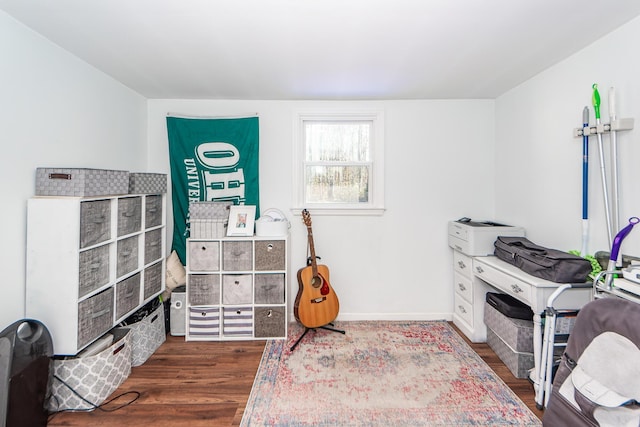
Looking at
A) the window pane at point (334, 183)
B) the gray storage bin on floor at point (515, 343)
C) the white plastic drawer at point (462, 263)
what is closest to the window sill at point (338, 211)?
the window pane at point (334, 183)

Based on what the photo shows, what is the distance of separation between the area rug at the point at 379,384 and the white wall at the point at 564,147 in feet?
3.90

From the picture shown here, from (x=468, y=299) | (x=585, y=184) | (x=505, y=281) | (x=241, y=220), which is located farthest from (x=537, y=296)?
(x=241, y=220)

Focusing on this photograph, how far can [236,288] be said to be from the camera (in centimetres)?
290

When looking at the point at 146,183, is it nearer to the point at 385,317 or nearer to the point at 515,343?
the point at 385,317

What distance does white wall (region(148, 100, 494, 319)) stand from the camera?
3281 millimetres

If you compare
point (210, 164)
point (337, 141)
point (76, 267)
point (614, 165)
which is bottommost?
point (76, 267)

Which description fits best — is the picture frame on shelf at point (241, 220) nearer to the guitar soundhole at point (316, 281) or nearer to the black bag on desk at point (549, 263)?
the guitar soundhole at point (316, 281)

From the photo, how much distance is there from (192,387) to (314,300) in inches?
45.8

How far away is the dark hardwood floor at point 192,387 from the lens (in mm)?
1922

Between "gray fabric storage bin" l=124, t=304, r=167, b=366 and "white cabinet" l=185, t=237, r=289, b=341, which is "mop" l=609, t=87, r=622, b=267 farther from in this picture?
"gray fabric storage bin" l=124, t=304, r=167, b=366

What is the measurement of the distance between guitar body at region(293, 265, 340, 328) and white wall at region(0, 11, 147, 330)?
1767 mm

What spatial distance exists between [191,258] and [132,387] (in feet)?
3.49

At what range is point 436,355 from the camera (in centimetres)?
263

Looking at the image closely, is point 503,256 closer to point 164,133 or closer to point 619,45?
point 619,45
